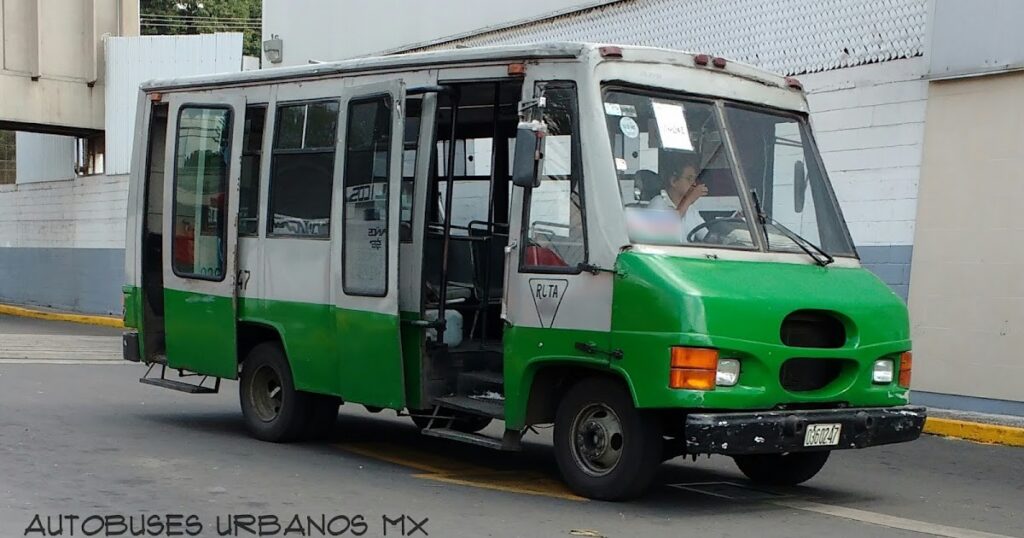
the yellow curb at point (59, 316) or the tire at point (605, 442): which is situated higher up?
the tire at point (605, 442)

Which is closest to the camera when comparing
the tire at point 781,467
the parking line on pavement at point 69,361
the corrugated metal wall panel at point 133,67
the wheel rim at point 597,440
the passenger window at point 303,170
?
the wheel rim at point 597,440

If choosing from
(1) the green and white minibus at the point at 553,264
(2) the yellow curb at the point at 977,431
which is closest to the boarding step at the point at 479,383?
(1) the green and white minibus at the point at 553,264

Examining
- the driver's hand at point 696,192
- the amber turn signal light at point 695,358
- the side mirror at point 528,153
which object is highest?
the side mirror at point 528,153

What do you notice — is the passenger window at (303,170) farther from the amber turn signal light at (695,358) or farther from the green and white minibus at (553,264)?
the amber turn signal light at (695,358)

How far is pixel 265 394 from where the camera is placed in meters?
10.9

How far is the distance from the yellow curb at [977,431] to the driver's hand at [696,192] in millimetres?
5160

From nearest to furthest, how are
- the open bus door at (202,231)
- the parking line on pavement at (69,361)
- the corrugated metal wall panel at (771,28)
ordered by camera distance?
the open bus door at (202,231) → the corrugated metal wall panel at (771,28) → the parking line on pavement at (69,361)

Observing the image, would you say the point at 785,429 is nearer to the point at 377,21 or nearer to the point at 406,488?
the point at 406,488

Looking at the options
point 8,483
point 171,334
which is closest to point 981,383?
point 171,334

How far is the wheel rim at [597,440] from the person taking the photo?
26.3ft

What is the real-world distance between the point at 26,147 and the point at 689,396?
90.9 feet

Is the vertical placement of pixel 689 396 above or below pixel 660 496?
above

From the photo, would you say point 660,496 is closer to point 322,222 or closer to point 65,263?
point 322,222

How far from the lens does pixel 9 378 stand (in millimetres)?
15242
